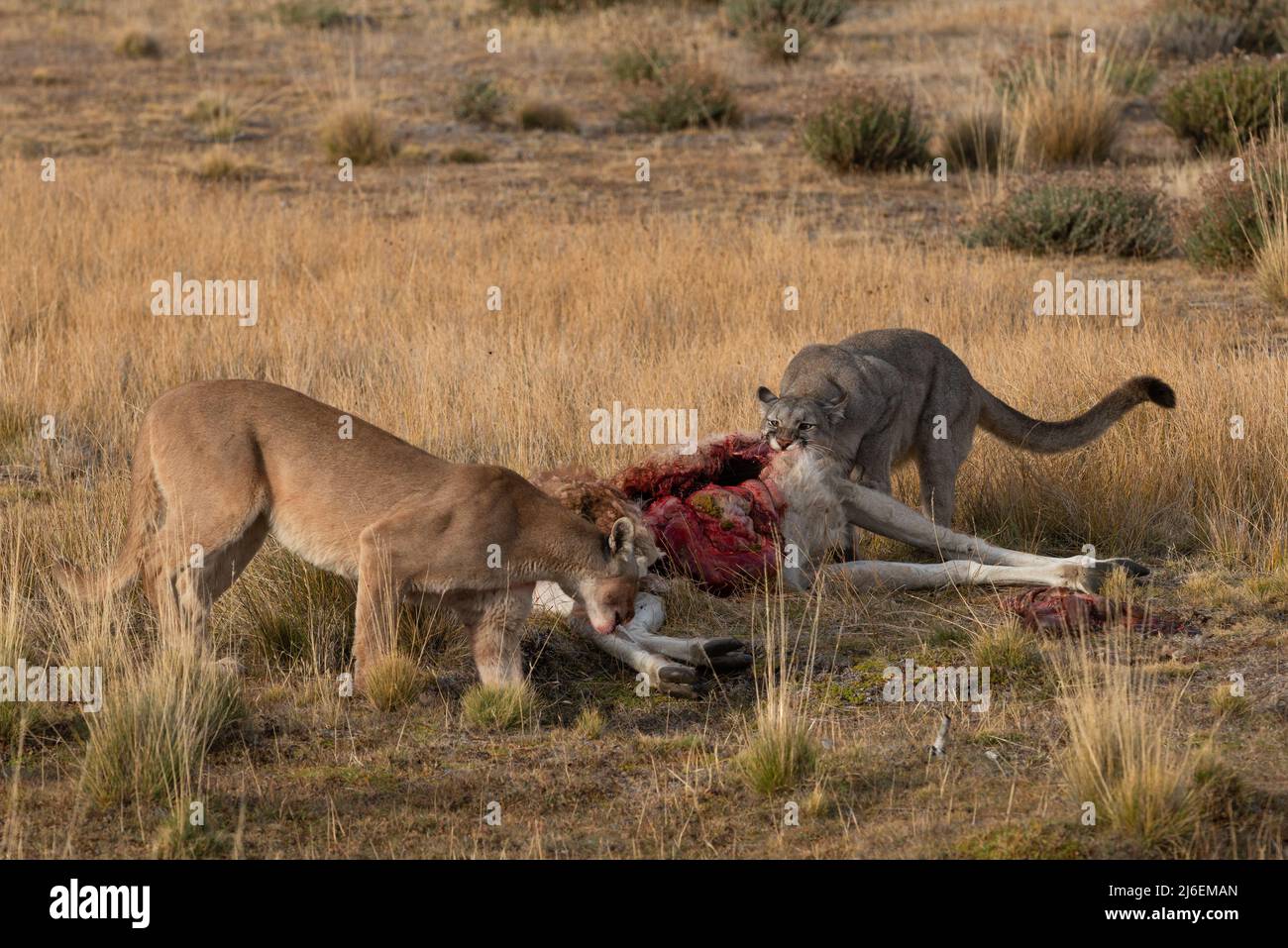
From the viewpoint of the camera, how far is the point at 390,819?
566 centimetres

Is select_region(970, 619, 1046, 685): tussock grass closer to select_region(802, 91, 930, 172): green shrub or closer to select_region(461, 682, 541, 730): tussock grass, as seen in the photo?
select_region(461, 682, 541, 730): tussock grass

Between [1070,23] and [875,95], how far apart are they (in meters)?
10.0

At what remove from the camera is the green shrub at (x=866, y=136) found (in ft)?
62.2

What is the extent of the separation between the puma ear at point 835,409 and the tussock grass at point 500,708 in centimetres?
226

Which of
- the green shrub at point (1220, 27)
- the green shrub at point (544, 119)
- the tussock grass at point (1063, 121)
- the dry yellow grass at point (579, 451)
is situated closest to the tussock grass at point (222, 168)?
the dry yellow grass at point (579, 451)

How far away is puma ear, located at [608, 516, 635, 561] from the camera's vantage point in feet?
20.9

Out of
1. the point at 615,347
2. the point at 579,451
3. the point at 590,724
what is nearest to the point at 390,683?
the point at 590,724

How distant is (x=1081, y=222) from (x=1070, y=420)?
7206mm

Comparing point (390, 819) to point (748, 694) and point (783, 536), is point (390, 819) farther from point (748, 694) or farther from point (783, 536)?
point (783, 536)

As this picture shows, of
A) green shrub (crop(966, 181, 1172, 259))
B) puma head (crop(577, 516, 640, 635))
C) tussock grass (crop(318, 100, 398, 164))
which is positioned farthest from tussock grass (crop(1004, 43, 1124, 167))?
puma head (crop(577, 516, 640, 635))

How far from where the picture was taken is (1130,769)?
534 centimetres

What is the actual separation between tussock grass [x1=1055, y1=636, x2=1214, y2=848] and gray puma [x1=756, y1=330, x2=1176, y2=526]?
2.35 m

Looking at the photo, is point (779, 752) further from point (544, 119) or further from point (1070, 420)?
point (544, 119)

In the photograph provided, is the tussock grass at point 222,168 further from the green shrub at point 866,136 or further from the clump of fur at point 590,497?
the clump of fur at point 590,497
